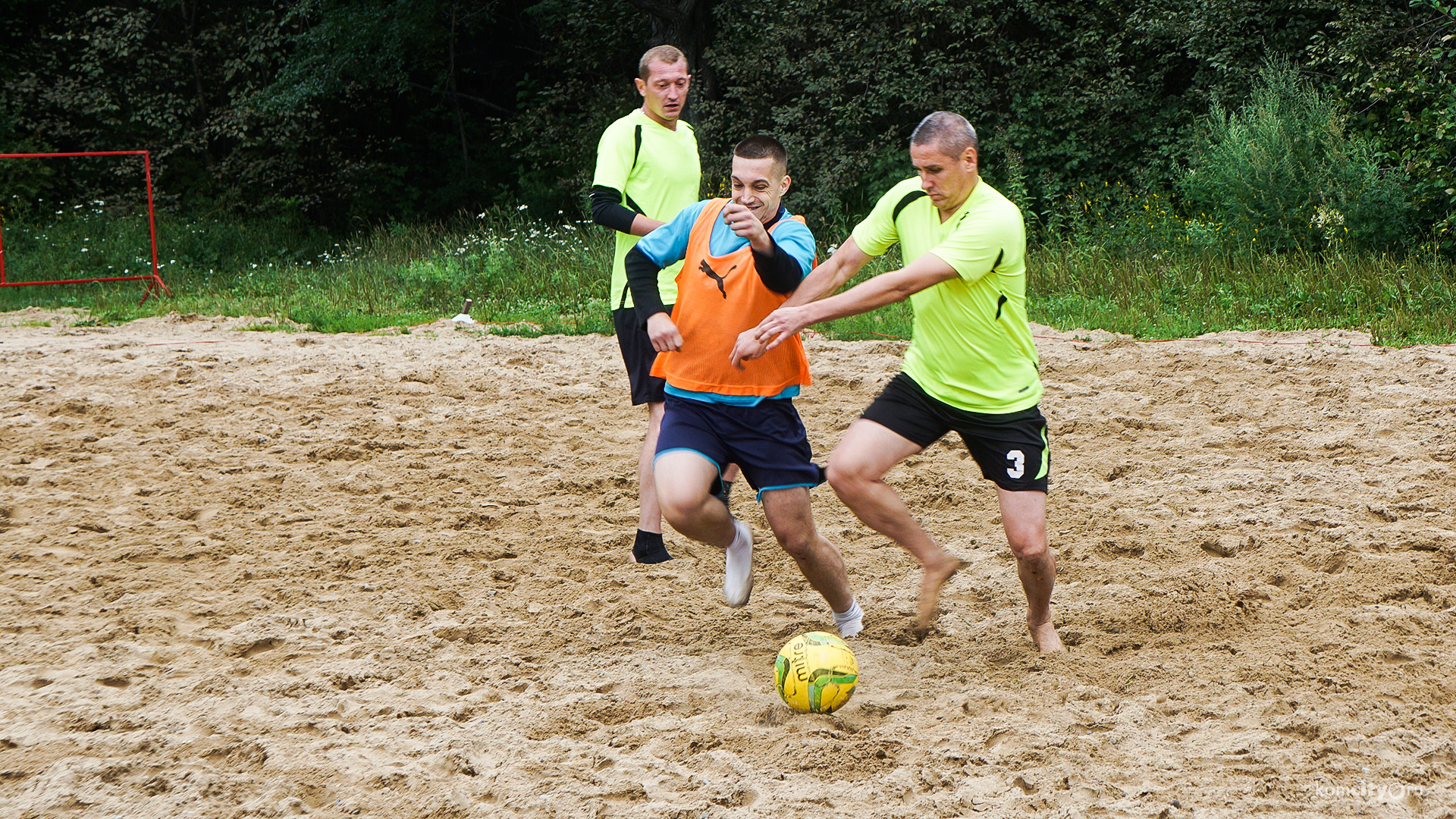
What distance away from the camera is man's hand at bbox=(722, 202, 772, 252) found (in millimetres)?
3834

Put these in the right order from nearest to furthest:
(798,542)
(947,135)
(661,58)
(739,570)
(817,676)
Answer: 1. (817,676)
2. (947,135)
3. (798,542)
4. (739,570)
5. (661,58)

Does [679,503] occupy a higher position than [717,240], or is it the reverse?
[717,240]

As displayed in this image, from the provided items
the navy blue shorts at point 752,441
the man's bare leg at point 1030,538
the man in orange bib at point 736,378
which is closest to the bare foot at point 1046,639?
the man's bare leg at point 1030,538

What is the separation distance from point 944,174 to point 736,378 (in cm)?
100

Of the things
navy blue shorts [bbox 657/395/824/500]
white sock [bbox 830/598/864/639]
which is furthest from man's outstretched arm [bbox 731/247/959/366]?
white sock [bbox 830/598/864/639]

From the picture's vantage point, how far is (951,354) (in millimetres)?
4152

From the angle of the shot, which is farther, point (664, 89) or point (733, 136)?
point (733, 136)

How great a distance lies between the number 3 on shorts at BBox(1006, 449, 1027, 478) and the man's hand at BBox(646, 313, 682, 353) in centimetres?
121

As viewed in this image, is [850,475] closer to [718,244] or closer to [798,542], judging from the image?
[798,542]

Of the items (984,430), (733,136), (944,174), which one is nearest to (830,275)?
(944,174)

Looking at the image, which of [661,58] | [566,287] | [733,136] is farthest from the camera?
[733,136]

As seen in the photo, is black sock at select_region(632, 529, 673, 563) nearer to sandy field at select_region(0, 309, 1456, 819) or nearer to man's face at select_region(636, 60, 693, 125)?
sandy field at select_region(0, 309, 1456, 819)

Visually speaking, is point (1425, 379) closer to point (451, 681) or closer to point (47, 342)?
point (451, 681)

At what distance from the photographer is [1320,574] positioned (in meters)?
4.92
